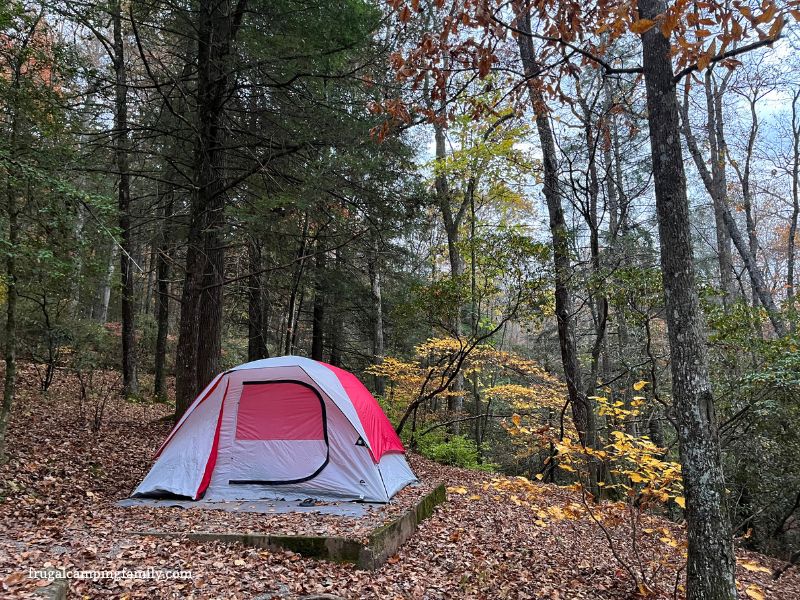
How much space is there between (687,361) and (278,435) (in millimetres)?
4735

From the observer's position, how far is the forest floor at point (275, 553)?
3594 millimetres

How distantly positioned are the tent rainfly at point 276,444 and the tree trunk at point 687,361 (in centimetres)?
335

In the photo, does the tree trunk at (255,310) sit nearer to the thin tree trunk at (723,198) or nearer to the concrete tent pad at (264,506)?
the concrete tent pad at (264,506)

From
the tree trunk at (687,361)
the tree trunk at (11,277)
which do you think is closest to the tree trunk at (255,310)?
the tree trunk at (11,277)

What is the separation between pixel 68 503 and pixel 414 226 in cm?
611

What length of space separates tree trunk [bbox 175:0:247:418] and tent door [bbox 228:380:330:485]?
6.24 ft

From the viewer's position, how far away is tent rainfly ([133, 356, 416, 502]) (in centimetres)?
591

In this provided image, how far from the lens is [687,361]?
3.65 m

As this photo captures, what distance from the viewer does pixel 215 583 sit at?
3541 millimetres

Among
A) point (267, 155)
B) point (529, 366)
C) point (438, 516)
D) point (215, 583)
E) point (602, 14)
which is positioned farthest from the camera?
point (529, 366)

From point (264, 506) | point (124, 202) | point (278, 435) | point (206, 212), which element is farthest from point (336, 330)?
point (264, 506)

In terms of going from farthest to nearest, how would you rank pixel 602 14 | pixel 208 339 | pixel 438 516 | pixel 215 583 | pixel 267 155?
pixel 208 339
pixel 267 155
pixel 438 516
pixel 602 14
pixel 215 583

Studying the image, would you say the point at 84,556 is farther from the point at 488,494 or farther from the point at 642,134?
the point at 642,134

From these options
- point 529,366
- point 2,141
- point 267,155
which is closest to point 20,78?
point 2,141
